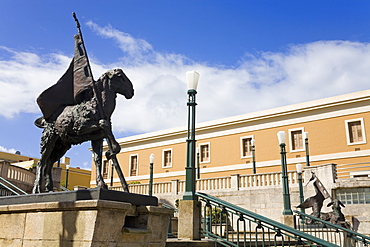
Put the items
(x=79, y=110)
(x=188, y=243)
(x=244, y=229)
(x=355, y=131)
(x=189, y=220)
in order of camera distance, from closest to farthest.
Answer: (x=79, y=110), (x=188, y=243), (x=244, y=229), (x=189, y=220), (x=355, y=131)

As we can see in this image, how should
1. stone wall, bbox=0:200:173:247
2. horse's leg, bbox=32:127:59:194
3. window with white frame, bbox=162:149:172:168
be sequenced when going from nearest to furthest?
stone wall, bbox=0:200:173:247
horse's leg, bbox=32:127:59:194
window with white frame, bbox=162:149:172:168

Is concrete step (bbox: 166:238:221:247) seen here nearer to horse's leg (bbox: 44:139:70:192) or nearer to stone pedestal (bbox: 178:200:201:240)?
stone pedestal (bbox: 178:200:201:240)

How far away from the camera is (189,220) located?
7.65m

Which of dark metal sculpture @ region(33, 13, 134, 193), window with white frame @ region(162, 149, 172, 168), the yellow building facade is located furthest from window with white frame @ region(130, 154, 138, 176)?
dark metal sculpture @ region(33, 13, 134, 193)

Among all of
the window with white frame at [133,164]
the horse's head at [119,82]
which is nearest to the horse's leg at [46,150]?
the horse's head at [119,82]

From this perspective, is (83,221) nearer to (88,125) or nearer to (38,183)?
(88,125)

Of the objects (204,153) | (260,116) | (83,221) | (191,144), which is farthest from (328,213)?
(204,153)

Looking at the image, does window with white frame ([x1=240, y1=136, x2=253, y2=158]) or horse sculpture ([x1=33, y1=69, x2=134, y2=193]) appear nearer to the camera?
horse sculpture ([x1=33, y1=69, x2=134, y2=193])

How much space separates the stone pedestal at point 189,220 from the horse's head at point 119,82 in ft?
9.60

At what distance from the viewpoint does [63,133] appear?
18.8 feet

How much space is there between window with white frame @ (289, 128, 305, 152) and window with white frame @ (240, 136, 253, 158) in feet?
10.7

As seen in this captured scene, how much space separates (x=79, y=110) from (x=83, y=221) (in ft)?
6.41

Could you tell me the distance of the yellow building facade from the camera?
25484mm

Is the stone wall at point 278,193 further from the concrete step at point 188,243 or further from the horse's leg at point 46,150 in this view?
the horse's leg at point 46,150
